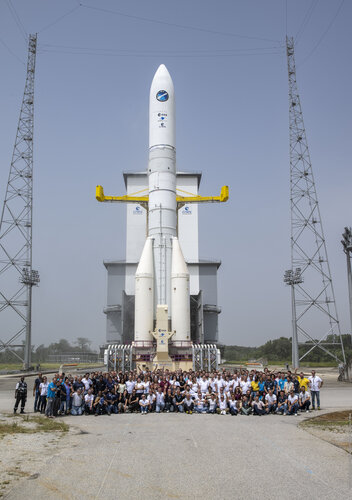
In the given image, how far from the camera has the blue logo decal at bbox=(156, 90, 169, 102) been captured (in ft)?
113

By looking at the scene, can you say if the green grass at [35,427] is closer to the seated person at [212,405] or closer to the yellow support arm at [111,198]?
the seated person at [212,405]

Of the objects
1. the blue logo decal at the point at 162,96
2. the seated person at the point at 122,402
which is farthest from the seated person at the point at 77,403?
the blue logo decal at the point at 162,96

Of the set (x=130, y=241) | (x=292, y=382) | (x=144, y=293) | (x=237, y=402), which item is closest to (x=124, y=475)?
(x=237, y=402)

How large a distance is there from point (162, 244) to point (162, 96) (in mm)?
12051

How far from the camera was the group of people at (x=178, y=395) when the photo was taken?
15.1 metres

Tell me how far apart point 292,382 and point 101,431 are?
788 centimetres

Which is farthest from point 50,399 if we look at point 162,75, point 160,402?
point 162,75

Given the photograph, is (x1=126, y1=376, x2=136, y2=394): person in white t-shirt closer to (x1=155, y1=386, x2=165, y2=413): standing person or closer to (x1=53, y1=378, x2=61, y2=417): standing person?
(x1=155, y1=386, x2=165, y2=413): standing person

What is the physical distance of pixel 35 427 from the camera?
1213 centimetres

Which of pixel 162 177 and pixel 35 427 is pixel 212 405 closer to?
pixel 35 427

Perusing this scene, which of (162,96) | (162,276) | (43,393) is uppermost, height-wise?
(162,96)

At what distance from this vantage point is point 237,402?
15.4 meters

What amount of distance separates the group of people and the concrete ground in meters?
2.67

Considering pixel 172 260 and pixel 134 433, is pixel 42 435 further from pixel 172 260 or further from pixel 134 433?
pixel 172 260
